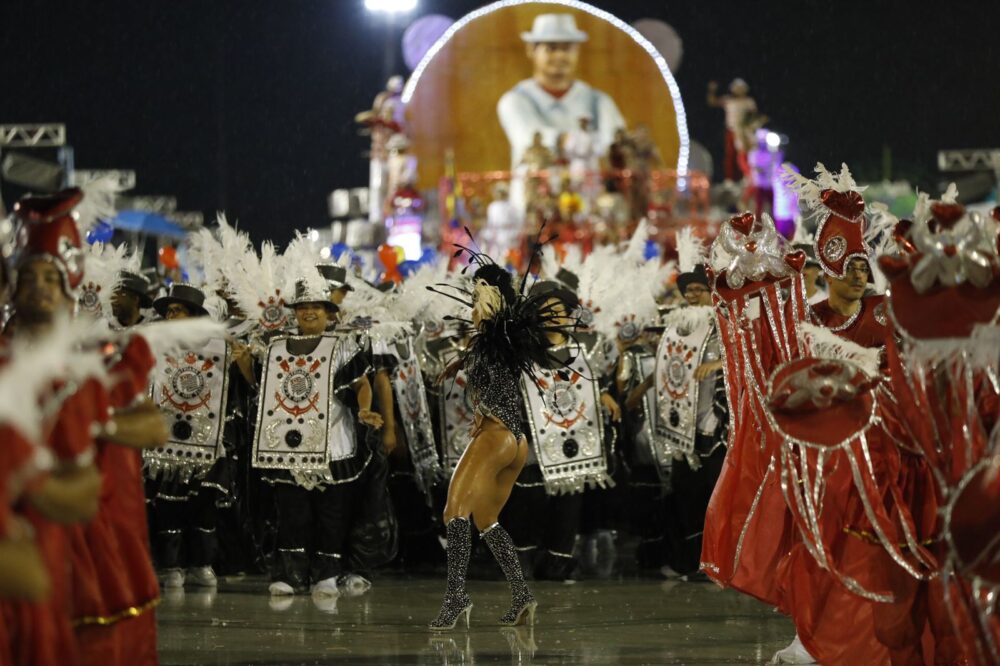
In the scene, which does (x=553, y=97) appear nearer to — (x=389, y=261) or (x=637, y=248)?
(x=637, y=248)

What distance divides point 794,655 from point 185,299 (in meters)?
4.64

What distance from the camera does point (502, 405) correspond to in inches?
312

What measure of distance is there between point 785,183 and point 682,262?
141 inches

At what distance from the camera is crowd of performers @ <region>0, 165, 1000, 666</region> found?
500 cm

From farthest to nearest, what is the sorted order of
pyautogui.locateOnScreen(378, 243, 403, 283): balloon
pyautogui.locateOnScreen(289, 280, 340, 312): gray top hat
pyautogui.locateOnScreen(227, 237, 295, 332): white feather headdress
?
pyautogui.locateOnScreen(378, 243, 403, 283): balloon → pyautogui.locateOnScreen(227, 237, 295, 332): white feather headdress → pyautogui.locateOnScreen(289, 280, 340, 312): gray top hat

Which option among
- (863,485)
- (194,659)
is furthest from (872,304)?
(194,659)

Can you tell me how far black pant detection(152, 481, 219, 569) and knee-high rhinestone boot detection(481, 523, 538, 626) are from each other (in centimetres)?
285

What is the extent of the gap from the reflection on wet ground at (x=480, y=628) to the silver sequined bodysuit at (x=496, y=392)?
1.14 m

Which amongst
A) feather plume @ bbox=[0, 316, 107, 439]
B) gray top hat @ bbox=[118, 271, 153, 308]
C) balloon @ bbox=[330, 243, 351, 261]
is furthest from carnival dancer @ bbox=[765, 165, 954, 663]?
balloon @ bbox=[330, 243, 351, 261]

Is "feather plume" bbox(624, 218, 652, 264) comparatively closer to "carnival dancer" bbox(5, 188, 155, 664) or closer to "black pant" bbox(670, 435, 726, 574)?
"black pant" bbox(670, 435, 726, 574)

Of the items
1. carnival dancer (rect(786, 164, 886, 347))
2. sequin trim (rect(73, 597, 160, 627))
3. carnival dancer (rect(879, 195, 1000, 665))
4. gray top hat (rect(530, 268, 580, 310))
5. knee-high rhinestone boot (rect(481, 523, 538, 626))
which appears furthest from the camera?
gray top hat (rect(530, 268, 580, 310))

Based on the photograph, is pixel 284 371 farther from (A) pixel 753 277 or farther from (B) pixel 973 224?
(B) pixel 973 224

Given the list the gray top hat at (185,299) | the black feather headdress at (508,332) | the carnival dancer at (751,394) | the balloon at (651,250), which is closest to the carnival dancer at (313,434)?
the gray top hat at (185,299)

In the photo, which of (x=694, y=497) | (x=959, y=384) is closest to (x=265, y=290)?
(x=694, y=497)
